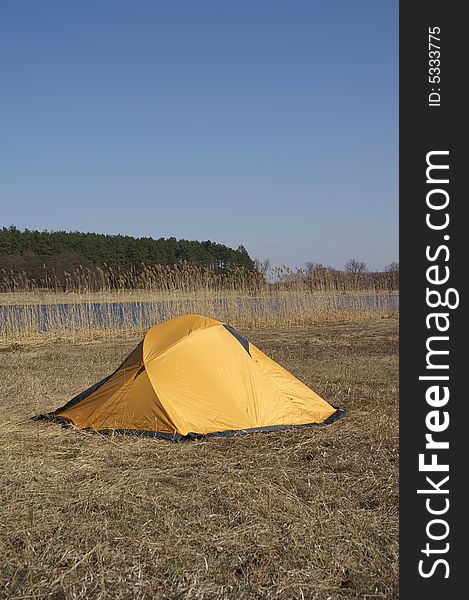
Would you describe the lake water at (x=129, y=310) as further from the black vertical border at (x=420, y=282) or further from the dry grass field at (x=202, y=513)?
the black vertical border at (x=420, y=282)

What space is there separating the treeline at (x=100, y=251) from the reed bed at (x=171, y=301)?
18.2m

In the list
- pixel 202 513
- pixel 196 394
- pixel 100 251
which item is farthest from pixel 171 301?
pixel 100 251

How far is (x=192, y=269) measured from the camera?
19766 mm

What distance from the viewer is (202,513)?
416 cm

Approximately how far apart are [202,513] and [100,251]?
4373cm

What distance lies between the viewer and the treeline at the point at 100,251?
41.4 m

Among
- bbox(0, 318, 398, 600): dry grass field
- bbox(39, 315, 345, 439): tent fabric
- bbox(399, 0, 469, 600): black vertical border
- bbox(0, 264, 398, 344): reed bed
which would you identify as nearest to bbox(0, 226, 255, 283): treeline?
bbox(0, 264, 398, 344): reed bed

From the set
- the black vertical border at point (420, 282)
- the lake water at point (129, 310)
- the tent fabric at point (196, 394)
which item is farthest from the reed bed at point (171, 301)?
the black vertical border at point (420, 282)

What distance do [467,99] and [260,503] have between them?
2657 mm

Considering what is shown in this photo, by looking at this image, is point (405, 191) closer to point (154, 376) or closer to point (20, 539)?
point (20, 539)

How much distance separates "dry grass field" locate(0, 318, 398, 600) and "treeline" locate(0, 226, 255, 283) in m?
33.3

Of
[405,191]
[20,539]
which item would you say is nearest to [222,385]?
[20,539]

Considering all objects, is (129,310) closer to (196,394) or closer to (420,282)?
(196,394)

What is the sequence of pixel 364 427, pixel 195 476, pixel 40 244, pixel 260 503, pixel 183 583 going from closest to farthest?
pixel 183 583 < pixel 260 503 < pixel 195 476 < pixel 364 427 < pixel 40 244
